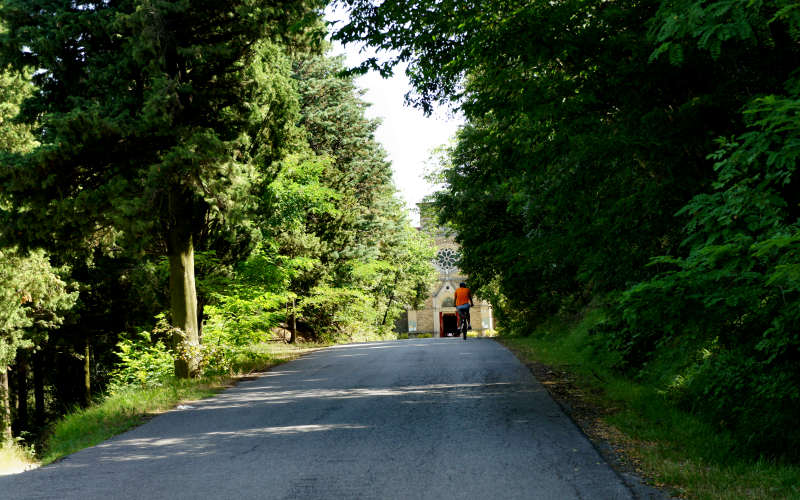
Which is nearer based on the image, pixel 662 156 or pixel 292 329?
pixel 662 156

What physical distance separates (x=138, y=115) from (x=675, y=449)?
9.27 metres

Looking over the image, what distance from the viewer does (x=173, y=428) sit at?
7.41m

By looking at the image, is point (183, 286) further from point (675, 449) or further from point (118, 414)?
point (675, 449)

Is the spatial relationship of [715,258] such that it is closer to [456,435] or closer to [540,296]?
[456,435]

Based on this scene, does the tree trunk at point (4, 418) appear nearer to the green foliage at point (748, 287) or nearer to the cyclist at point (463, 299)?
the cyclist at point (463, 299)

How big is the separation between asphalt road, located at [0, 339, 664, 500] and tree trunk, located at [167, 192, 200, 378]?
232 cm

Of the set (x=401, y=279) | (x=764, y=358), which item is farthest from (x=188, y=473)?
(x=401, y=279)

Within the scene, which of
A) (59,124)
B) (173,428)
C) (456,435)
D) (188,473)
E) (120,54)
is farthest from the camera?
(120,54)

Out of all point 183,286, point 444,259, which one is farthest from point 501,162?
point 444,259

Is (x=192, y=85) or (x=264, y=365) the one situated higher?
(x=192, y=85)

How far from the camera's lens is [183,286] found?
11891mm

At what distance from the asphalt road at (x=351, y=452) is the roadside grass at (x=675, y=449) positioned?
0.39 metres

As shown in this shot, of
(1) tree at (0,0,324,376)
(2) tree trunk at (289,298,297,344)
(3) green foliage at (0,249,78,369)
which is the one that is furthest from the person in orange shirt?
(3) green foliage at (0,249,78,369)

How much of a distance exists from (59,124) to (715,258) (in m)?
9.55
